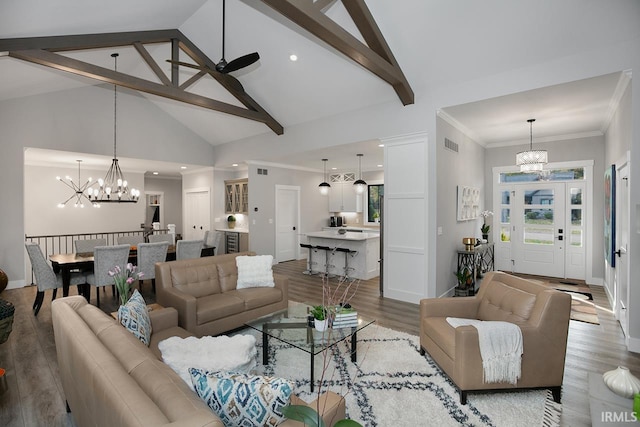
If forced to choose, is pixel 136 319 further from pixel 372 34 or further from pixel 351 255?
pixel 351 255

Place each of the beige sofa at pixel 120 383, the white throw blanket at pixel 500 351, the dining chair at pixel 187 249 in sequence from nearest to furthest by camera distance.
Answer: the beige sofa at pixel 120 383, the white throw blanket at pixel 500 351, the dining chair at pixel 187 249

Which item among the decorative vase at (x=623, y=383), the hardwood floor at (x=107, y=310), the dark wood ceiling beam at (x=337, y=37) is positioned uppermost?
the dark wood ceiling beam at (x=337, y=37)

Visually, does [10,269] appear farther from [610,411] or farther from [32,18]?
[610,411]

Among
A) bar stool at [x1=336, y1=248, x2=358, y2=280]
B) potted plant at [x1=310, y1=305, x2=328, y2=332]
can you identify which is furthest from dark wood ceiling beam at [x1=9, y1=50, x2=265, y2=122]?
potted plant at [x1=310, y1=305, x2=328, y2=332]

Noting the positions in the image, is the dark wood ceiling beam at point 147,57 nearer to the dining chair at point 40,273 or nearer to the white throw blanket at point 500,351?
the dining chair at point 40,273

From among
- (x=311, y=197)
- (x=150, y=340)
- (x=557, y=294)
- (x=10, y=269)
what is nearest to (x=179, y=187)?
(x=311, y=197)

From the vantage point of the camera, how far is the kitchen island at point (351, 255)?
6504 mm

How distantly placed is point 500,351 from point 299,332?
1.58 meters

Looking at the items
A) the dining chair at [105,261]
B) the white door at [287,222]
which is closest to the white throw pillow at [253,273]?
the dining chair at [105,261]

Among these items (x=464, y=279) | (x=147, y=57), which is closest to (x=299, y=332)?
(x=464, y=279)

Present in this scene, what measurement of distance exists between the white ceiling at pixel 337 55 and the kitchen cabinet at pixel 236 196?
105 inches

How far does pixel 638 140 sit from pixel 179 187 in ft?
40.6

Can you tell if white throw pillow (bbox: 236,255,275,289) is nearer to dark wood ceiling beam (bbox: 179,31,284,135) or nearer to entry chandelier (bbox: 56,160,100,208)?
dark wood ceiling beam (bbox: 179,31,284,135)

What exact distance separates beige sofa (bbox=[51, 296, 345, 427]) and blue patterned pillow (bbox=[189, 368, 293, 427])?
0.21 feet
